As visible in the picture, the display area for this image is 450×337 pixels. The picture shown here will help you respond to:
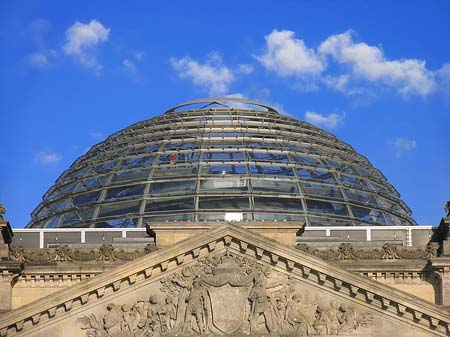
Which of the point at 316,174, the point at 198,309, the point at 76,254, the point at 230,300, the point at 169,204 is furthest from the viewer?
the point at 316,174

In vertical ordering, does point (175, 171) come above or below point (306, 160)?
below

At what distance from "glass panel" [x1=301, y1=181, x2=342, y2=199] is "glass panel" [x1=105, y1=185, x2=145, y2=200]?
8.21 m

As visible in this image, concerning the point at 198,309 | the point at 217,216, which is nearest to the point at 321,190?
the point at 217,216

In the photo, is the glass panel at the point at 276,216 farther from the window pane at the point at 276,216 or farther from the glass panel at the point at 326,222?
the glass panel at the point at 326,222

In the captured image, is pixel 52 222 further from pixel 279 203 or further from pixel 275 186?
pixel 279 203

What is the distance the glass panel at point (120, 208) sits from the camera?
84.8 meters

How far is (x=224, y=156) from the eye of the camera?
89.9 m

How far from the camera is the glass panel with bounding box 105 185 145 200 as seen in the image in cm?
8644

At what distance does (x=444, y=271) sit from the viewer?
2675 inches

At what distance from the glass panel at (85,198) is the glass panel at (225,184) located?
563 cm

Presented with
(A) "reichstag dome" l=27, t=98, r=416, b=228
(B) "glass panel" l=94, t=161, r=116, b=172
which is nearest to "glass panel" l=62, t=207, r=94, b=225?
(A) "reichstag dome" l=27, t=98, r=416, b=228

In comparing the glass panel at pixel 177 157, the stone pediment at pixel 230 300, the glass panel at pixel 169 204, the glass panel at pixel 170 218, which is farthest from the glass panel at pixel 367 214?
the stone pediment at pixel 230 300

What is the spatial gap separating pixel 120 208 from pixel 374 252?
63.0 ft

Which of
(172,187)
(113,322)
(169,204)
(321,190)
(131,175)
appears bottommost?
(113,322)
